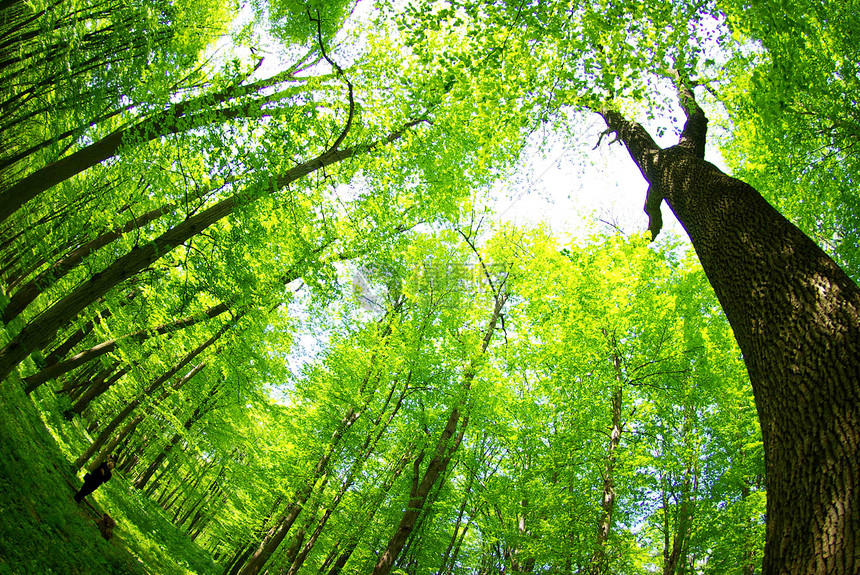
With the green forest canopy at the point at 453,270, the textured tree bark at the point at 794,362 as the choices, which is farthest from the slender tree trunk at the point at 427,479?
the textured tree bark at the point at 794,362

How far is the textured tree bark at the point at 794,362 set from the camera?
1.83m

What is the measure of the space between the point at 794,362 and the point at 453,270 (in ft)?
35.2

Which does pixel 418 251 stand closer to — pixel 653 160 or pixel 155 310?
pixel 155 310

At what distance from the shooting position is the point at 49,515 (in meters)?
6.45

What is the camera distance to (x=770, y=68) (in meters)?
4.55

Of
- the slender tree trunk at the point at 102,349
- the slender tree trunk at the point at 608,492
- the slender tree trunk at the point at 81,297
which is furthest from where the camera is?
the slender tree trunk at the point at 102,349

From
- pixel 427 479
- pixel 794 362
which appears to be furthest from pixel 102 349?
pixel 794 362

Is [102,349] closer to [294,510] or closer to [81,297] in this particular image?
[81,297]

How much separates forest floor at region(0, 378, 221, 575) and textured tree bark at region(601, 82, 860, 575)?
22.1 ft

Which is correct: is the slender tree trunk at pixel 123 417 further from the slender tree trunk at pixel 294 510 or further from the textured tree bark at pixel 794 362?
the textured tree bark at pixel 794 362

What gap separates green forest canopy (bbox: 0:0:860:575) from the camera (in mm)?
3623

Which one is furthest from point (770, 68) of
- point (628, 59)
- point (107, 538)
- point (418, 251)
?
point (107, 538)

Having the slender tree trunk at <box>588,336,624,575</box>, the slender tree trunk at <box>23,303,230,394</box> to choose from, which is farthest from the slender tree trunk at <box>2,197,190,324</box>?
the slender tree trunk at <box>588,336,624,575</box>

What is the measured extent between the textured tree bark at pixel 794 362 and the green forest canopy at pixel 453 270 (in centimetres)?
1
